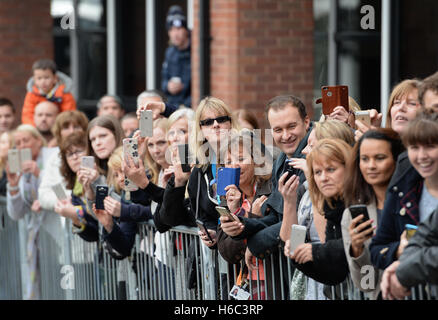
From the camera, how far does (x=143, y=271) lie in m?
6.89

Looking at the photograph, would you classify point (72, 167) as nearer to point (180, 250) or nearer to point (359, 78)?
point (180, 250)

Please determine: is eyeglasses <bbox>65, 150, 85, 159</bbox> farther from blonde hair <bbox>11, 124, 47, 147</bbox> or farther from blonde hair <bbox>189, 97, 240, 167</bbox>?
blonde hair <bbox>189, 97, 240, 167</bbox>

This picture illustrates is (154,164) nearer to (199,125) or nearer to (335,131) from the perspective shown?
(199,125)

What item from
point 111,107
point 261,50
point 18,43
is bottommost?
point 111,107

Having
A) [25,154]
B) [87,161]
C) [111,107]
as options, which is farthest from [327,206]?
[111,107]

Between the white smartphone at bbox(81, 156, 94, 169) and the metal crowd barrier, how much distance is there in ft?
1.92

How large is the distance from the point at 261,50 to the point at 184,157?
3496mm

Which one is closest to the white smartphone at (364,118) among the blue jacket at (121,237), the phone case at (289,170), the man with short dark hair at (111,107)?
the phone case at (289,170)

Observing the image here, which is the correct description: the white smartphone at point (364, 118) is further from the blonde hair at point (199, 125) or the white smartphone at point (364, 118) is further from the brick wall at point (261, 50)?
the brick wall at point (261, 50)

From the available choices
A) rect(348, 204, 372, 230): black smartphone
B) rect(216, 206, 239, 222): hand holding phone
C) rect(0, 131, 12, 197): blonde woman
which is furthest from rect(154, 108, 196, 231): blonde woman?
rect(0, 131, 12, 197): blonde woman

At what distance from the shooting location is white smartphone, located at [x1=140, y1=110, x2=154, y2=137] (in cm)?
Result: 602

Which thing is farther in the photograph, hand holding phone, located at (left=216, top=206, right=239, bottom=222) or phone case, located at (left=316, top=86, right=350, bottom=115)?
phone case, located at (left=316, top=86, right=350, bottom=115)

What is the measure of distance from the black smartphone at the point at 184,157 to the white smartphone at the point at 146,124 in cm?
25

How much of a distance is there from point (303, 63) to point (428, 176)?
5417mm
